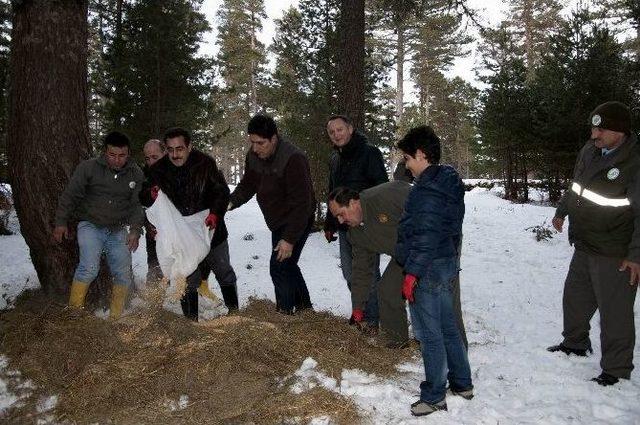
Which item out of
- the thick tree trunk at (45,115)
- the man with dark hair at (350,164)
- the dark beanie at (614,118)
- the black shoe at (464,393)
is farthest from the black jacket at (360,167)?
the thick tree trunk at (45,115)

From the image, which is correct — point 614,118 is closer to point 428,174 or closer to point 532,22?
point 428,174

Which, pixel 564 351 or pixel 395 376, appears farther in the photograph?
pixel 564 351

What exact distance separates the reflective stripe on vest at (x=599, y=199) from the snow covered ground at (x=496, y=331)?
146cm

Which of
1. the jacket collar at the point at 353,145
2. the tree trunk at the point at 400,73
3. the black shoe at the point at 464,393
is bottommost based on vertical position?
the black shoe at the point at 464,393

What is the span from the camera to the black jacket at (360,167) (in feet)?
15.9

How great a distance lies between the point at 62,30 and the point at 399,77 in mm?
25992

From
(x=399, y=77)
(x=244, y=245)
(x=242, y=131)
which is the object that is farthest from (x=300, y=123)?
(x=242, y=131)

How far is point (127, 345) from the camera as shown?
3645 millimetres

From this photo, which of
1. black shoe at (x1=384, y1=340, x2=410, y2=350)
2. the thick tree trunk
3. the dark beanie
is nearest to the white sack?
the thick tree trunk

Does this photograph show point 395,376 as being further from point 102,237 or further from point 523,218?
point 523,218

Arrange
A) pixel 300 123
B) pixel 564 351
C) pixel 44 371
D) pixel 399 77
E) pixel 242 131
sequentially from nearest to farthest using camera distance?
pixel 44 371 → pixel 564 351 → pixel 300 123 → pixel 399 77 → pixel 242 131

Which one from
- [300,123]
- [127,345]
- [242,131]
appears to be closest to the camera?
[127,345]

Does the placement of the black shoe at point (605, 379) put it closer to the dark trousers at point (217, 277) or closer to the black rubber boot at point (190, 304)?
the dark trousers at point (217, 277)

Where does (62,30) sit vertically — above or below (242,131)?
below
